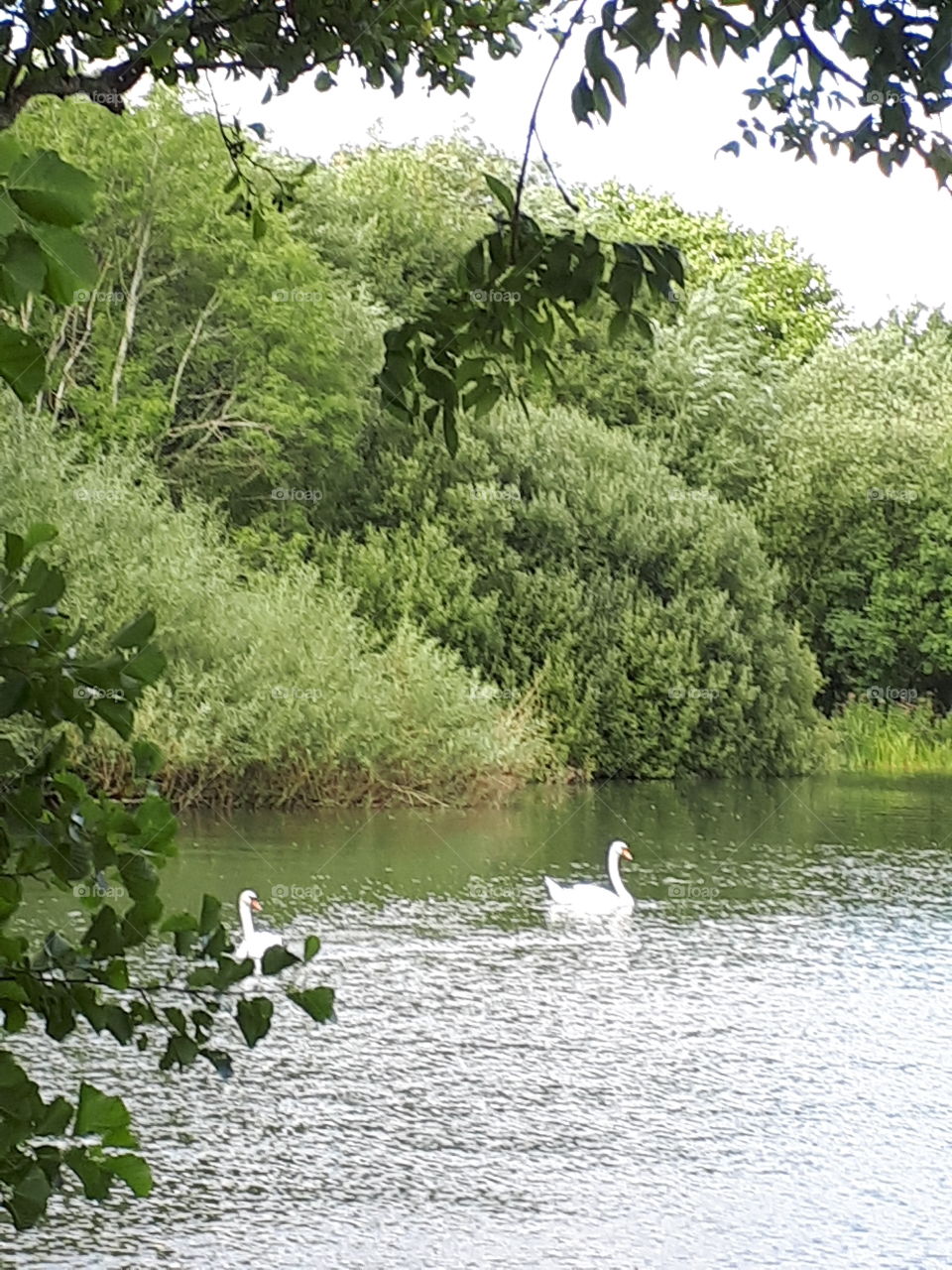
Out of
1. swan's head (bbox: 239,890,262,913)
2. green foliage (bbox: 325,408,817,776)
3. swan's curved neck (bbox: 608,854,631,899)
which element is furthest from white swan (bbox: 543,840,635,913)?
green foliage (bbox: 325,408,817,776)

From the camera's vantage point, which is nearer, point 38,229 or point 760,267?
point 38,229

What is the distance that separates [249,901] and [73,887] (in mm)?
4351

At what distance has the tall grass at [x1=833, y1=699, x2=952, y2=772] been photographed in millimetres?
11141

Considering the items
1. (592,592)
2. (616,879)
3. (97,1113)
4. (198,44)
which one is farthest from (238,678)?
(97,1113)

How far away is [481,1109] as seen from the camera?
3656mm

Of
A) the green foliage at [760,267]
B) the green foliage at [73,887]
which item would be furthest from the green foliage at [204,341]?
the green foliage at [73,887]

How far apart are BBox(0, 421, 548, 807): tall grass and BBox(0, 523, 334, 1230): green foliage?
6098 millimetres

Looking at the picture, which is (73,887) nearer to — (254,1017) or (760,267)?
(254,1017)

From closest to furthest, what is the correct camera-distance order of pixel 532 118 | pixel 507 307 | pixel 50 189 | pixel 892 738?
pixel 50 189 → pixel 532 118 → pixel 507 307 → pixel 892 738

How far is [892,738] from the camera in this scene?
1141 centimetres

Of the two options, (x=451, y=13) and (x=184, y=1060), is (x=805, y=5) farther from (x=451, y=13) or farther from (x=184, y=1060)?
(x=451, y=13)

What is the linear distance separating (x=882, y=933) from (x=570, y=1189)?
251cm

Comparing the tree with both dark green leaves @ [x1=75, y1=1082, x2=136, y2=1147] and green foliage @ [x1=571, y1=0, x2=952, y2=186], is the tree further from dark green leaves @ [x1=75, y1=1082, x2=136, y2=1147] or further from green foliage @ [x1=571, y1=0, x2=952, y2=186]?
dark green leaves @ [x1=75, y1=1082, x2=136, y2=1147]

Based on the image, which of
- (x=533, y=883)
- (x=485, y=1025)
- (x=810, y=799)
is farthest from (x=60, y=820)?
(x=810, y=799)
